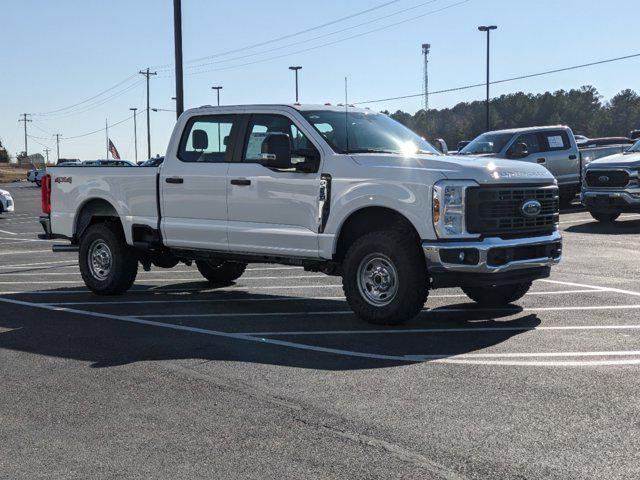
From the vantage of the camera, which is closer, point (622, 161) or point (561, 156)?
point (622, 161)

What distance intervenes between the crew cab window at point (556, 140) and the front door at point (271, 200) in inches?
599

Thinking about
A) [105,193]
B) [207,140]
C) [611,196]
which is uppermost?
[207,140]

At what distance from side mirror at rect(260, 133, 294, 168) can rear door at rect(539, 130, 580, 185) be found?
50.8ft

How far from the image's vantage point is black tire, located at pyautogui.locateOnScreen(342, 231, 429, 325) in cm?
803

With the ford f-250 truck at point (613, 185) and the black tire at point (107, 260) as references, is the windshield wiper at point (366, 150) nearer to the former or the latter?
the black tire at point (107, 260)

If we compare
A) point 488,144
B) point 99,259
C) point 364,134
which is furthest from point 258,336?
point 488,144

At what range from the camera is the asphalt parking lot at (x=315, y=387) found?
4.43 m

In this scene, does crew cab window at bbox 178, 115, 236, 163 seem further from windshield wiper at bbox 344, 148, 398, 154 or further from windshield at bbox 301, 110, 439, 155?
windshield wiper at bbox 344, 148, 398, 154

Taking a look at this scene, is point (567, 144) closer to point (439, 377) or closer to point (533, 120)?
point (439, 377)

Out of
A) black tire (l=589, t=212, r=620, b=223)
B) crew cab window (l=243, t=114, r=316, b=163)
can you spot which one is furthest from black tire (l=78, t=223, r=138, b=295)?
black tire (l=589, t=212, r=620, b=223)

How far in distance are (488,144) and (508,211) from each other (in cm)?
1398

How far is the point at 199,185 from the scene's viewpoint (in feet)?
31.8

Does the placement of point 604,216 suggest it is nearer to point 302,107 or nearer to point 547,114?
point 302,107

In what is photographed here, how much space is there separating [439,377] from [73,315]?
15.3 ft
